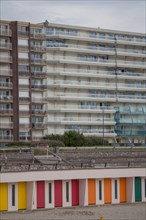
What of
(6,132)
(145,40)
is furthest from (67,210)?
(145,40)

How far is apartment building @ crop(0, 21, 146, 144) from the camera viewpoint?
72.6 metres

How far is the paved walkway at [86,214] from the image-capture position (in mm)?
32031

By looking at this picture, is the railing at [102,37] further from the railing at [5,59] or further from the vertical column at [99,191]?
the vertical column at [99,191]

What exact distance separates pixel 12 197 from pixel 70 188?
4.22 m

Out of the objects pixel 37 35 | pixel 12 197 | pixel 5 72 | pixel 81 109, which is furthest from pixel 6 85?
pixel 12 197

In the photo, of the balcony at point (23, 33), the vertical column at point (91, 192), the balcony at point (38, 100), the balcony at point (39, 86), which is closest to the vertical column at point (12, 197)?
the vertical column at point (91, 192)

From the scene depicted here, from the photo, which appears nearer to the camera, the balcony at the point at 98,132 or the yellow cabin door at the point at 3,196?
the yellow cabin door at the point at 3,196

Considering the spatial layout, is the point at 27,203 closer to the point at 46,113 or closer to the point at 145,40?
the point at 46,113

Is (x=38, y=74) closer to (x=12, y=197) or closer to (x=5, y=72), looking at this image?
(x=5, y=72)

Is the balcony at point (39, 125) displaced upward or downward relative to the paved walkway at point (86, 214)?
upward

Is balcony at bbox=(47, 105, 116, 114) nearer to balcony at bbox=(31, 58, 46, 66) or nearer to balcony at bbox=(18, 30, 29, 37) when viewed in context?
balcony at bbox=(31, 58, 46, 66)

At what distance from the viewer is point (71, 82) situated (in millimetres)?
80438

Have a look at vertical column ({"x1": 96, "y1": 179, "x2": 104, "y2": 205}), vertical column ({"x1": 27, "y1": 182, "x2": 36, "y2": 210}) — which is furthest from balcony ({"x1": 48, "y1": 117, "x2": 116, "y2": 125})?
vertical column ({"x1": 27, "y1": 182, "x2": 36, "y2": 210})

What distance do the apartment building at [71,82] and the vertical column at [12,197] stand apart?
119 feet
